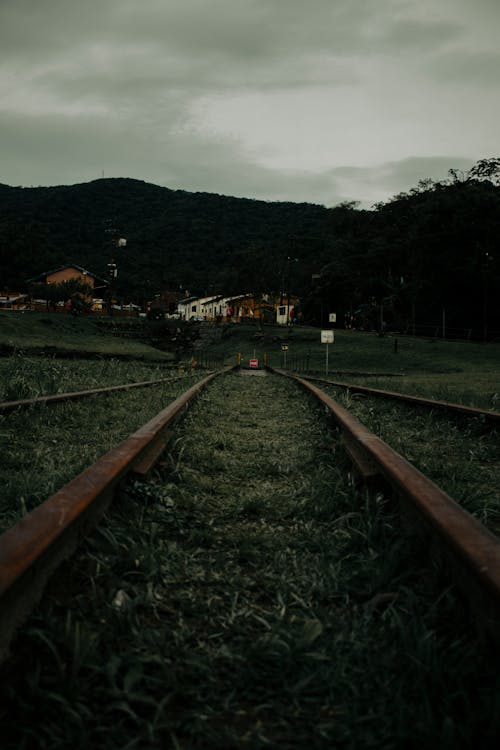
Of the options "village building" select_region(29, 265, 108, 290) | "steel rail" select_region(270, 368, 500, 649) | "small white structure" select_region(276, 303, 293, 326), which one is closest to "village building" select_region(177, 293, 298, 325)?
"small white structure" select_region(276, 303, 293, 326)

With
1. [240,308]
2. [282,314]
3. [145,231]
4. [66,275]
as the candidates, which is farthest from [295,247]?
[145,231]

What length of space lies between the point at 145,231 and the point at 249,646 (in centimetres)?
17230

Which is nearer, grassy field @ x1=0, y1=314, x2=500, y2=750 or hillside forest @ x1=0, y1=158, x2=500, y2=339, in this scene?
grassy field @ x1=0, y1=314, x2=500, y2=750

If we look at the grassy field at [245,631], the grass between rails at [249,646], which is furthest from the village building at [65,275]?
the grass between rails at [249,646]

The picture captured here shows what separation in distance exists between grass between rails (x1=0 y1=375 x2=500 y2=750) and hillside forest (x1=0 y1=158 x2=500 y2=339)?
52.7 metres

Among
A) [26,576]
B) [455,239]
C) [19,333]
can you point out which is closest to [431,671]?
[26,576]

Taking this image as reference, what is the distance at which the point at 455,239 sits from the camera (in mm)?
54750

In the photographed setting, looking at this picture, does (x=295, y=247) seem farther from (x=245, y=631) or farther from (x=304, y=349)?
(x=245, y=631)

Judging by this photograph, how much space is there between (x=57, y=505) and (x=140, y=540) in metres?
0.56

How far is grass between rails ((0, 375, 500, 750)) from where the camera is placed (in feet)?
4.34

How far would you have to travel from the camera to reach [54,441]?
5312 millimetres

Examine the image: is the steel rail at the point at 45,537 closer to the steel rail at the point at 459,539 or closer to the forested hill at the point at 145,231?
the steel rail at the point at 459,539

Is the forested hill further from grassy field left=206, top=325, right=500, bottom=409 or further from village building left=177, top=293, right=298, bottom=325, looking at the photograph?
grassy field left=206, top=325, right=500, bottom=409

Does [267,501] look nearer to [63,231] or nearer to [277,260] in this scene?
[277,260]
